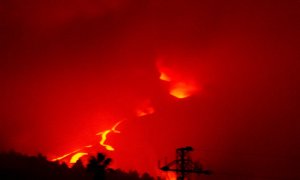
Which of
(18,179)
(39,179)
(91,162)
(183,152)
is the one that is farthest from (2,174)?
(183,152)

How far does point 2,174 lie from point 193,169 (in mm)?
60571

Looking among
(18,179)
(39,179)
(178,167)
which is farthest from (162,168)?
(39,179)

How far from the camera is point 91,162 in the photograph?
185 ft

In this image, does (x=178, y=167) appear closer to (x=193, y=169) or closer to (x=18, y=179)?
(x=193, y=169)

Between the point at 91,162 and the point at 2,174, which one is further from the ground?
the point at 2,174

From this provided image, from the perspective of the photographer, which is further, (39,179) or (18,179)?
(39,179)

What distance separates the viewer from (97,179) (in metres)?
56.5

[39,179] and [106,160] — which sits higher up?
[39,179]

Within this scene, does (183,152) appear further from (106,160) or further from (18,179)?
(18,179)

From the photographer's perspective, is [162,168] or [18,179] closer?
[162,168]

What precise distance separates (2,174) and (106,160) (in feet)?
175

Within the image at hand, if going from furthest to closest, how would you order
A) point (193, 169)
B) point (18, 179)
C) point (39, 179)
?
1. point (39, 179)
2. point (18, 179)
3. point (193, 169)

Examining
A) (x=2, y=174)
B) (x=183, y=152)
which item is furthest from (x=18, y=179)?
(x=183, y=152)

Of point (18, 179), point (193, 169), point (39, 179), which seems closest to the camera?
point (193, 169)
